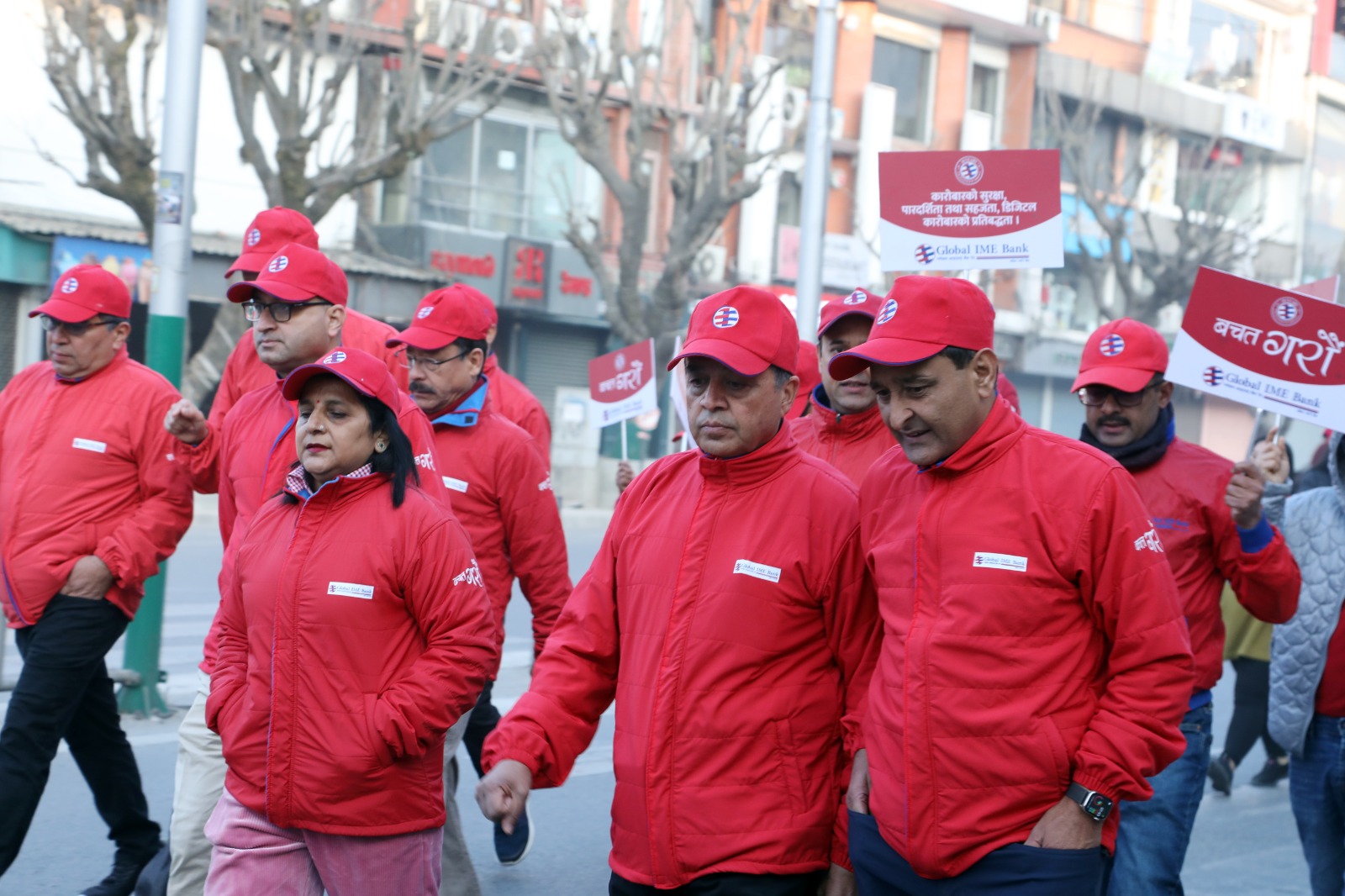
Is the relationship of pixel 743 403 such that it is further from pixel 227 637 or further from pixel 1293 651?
pixel 1293 651

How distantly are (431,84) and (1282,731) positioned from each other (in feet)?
79.2

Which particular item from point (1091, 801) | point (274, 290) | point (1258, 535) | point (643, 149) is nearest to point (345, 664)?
point (274, 290)

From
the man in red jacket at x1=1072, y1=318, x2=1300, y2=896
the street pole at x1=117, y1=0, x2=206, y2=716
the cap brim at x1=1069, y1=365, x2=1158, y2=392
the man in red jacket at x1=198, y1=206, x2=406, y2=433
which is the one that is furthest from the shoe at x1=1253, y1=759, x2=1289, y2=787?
the street pole at x1=117, y1=0, x2=206, y2=716

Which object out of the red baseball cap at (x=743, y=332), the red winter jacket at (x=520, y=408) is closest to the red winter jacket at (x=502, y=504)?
the red winter jacket at (x=520, y=408)

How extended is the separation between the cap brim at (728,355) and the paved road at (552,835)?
340 centimetres

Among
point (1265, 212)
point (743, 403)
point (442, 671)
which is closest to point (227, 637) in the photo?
point (442, 671)

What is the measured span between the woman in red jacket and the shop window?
34077 mm

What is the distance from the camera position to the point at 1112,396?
496 centimetres

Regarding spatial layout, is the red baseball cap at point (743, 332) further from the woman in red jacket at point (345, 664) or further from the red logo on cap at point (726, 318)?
the woman in red jacket at point (345, 664)

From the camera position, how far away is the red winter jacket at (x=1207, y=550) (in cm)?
462

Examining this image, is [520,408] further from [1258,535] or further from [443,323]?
[1258,535]

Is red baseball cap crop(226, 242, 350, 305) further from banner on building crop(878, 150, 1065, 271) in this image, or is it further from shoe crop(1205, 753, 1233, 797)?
shoe crop(1205, 753, 1233, 797)

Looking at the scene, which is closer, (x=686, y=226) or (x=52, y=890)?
(x=52, y=890)

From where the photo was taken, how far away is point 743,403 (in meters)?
3.55
